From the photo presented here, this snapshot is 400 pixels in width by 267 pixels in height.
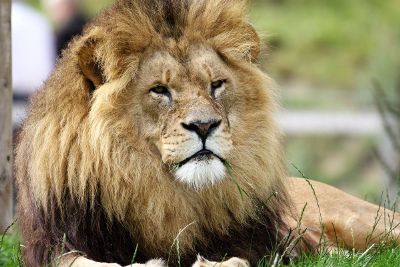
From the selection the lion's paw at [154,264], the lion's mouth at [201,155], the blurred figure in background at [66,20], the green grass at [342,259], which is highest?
the blurred figure in background at [66,20]

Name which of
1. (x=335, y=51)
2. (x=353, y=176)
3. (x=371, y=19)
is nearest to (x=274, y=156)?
(x=353, y=176)

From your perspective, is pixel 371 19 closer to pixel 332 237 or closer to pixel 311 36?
pixel 311 36

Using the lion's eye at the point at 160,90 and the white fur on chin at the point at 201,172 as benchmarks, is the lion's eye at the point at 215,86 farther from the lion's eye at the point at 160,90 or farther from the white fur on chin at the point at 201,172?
the white fur on chin at the point at 201,172

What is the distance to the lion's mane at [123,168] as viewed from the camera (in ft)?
16.1

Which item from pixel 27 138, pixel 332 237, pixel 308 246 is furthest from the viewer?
pixel 332 237

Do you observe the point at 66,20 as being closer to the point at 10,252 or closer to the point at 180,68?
the point at 10,252

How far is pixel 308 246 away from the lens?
5578 millimetres

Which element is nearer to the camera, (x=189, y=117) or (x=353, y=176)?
(x=189, y=117)

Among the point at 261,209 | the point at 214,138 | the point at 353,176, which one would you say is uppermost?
the point at 214,138

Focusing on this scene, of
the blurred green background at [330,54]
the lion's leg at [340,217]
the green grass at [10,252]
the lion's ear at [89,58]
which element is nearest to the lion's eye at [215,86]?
the lion's ear at [89,58]

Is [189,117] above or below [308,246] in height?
above

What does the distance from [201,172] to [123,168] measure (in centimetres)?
34

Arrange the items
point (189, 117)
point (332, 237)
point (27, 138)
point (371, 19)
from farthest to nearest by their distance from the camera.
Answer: point (371, 19) < point (332, 237) < point (27, 138) < point (189, 117)

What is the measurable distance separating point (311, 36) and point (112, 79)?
41.3ft
